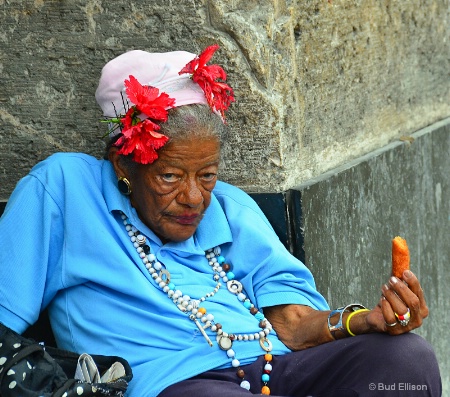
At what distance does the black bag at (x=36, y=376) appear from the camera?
2.59m

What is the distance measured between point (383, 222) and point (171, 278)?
1.52 metres

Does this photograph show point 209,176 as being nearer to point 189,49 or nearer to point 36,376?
point 189,49

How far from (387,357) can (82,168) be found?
1.15 meters

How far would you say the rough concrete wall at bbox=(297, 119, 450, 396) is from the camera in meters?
3.70

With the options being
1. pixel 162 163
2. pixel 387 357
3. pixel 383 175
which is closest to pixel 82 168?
pixel 162 163

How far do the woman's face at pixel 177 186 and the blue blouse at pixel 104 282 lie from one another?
6cm

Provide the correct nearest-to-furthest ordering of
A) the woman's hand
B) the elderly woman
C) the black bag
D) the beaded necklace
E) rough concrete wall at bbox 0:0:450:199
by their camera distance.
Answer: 1. the black bag
2. the woman's hand
3. the elderly woman
4. the beaded necklace
5. rough concrete wall at bbox 0:0:450:199

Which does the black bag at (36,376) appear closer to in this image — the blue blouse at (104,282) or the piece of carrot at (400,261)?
the blue blouse at (104,282)

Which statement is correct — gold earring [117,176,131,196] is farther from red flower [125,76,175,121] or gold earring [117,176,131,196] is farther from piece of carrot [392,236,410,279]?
piece of carrot [392,236,410,279]

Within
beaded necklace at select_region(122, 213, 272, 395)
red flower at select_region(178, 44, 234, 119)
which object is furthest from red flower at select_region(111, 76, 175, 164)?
beaded necklace at select_region(122, 213, 272, 395)

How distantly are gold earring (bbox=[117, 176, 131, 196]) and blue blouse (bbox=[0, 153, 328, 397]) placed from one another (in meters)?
0.02

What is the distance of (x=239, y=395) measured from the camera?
2.69 m

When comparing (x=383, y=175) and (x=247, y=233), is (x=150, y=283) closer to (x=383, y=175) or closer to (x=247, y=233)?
(x=247, y=233)

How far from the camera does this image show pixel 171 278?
9.85ft
